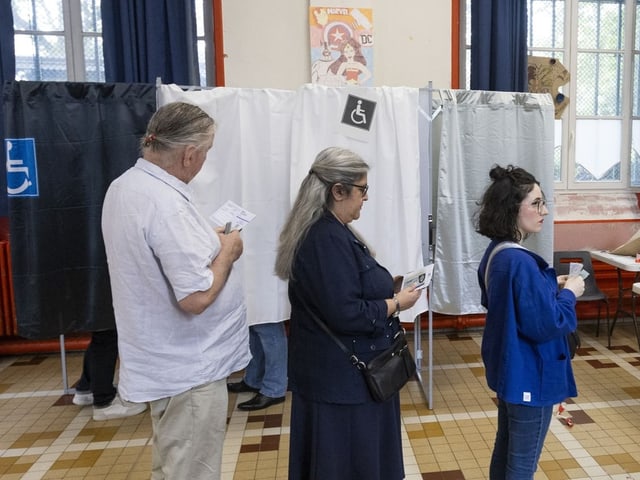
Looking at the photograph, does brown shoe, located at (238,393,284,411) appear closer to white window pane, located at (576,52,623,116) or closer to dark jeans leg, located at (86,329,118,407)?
dark jeans leg, located at (86,329,118,407)

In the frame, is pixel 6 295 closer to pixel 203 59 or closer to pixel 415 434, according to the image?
pixel 203 59

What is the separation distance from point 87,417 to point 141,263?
1939 millimetres

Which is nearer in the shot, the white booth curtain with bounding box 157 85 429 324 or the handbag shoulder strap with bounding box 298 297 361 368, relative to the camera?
the handbag shoulder strap with bounding box 298 297 361 368

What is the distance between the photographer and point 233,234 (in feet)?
4.59

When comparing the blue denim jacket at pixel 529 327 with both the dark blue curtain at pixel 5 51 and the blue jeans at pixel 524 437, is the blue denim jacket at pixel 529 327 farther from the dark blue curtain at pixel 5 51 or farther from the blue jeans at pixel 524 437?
the dark blue curtain at pixel 5 51

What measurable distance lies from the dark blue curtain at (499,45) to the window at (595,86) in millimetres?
414

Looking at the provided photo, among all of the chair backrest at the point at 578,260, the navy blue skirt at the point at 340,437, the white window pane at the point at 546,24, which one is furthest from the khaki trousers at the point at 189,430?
the white window pane at the point at 546,24

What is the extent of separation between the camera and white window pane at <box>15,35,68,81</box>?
146 inches

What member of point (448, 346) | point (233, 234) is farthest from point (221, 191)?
point (448, 346)

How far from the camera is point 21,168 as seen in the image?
98.8 inches

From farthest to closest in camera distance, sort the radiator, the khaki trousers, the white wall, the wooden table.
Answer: the white wall < the radiator < the wooden table < the khaki trousers

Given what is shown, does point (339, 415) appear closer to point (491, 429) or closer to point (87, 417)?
point (491, 429)

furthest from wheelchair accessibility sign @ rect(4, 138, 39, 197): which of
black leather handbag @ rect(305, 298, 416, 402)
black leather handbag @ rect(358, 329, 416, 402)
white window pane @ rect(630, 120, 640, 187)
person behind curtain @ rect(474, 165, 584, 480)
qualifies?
white window pane @ rect(630, 120, 640, 187)

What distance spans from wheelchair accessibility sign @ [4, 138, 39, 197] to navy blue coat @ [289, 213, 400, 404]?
179 cm
